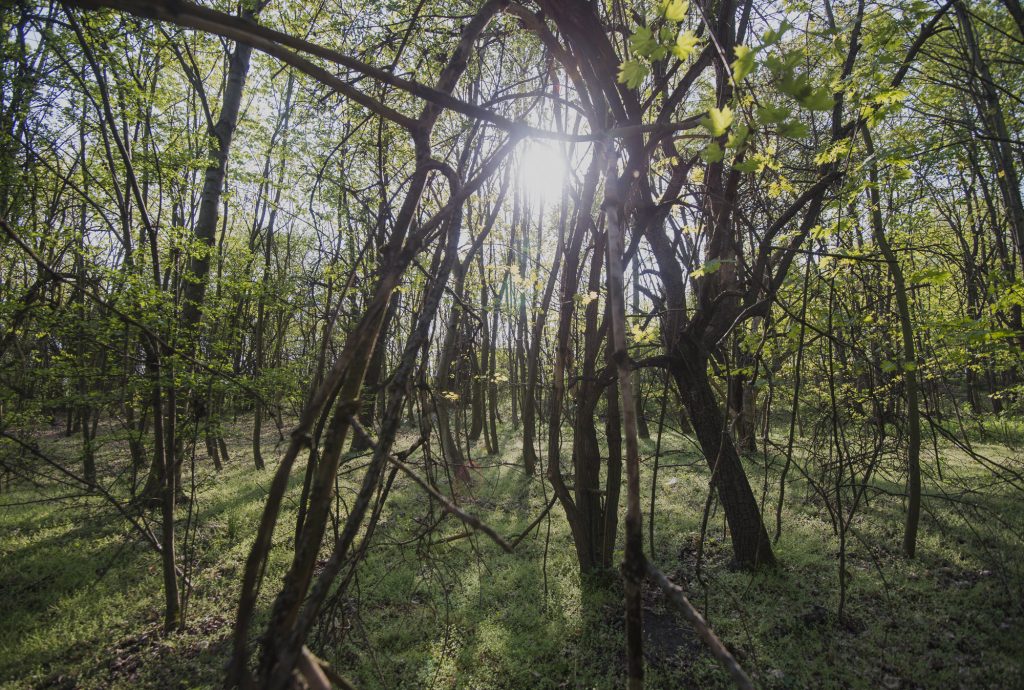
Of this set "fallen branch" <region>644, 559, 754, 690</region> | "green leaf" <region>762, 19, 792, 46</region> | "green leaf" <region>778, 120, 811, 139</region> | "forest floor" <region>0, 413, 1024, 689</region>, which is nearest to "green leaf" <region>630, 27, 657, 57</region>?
"green leaf" <region>762, 19, 792, 46</region>

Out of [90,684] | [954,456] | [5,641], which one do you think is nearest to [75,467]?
[5,641]

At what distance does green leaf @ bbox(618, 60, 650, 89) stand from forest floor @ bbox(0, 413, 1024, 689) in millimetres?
1916

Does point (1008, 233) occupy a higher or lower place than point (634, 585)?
higher

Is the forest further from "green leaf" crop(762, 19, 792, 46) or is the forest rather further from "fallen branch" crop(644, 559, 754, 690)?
"fallen branch" crop(644, 559, 754, 690)

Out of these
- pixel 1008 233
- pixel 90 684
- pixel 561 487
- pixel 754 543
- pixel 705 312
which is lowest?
pixel 90 684

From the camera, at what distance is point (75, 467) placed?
1025cm

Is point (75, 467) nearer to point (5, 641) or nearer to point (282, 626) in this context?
point (5, 641)

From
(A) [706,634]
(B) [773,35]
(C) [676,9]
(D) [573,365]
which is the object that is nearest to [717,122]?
(B) [773,35]

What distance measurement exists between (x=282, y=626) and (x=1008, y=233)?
20229 mm

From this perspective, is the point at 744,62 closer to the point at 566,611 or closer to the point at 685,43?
the point at 685,43

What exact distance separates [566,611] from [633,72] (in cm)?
435

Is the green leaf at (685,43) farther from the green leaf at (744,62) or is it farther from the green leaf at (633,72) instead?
the green leaf at (744,62)

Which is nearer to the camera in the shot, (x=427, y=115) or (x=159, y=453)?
(x=427, y=115)

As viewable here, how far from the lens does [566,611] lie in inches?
169
